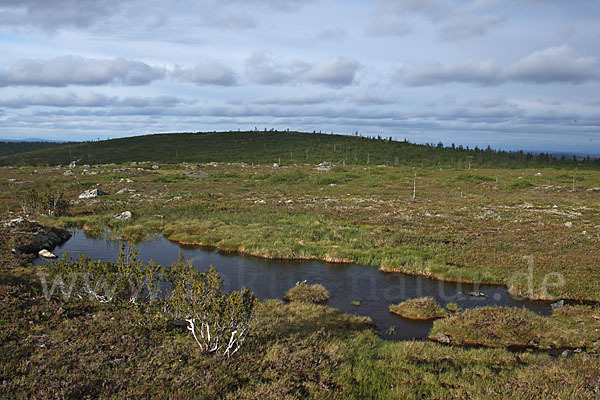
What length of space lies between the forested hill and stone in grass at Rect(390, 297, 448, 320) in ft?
346

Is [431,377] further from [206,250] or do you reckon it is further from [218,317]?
[206,250]

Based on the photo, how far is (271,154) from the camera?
141125 millimetres

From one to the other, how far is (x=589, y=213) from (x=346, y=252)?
30.3 meters

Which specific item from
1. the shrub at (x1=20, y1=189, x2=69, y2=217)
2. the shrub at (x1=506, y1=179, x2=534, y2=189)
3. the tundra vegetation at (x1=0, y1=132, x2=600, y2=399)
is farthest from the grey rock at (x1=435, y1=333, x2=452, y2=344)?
the shrub at (x1=506, y1=179, x2=534, y2=189)

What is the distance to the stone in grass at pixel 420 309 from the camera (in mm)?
15789

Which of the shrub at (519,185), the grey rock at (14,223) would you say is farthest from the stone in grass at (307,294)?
the shrub at (519,185)

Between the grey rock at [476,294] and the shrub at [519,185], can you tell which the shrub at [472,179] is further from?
the grey rock at [476,294]

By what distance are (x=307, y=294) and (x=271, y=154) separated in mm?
126291

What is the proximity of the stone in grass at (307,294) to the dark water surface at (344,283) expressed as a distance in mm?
473

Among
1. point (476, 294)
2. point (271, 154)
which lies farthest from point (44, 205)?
point (271, 154)

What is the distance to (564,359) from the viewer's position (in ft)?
37.6

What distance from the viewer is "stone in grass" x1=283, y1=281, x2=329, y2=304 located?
17094 millimetres

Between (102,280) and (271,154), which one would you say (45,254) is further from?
(271,154)

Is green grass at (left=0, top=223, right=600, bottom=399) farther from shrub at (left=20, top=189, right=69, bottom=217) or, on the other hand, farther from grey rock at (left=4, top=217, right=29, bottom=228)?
shrub at (left=20, top=189, right=69, bottom=217)
